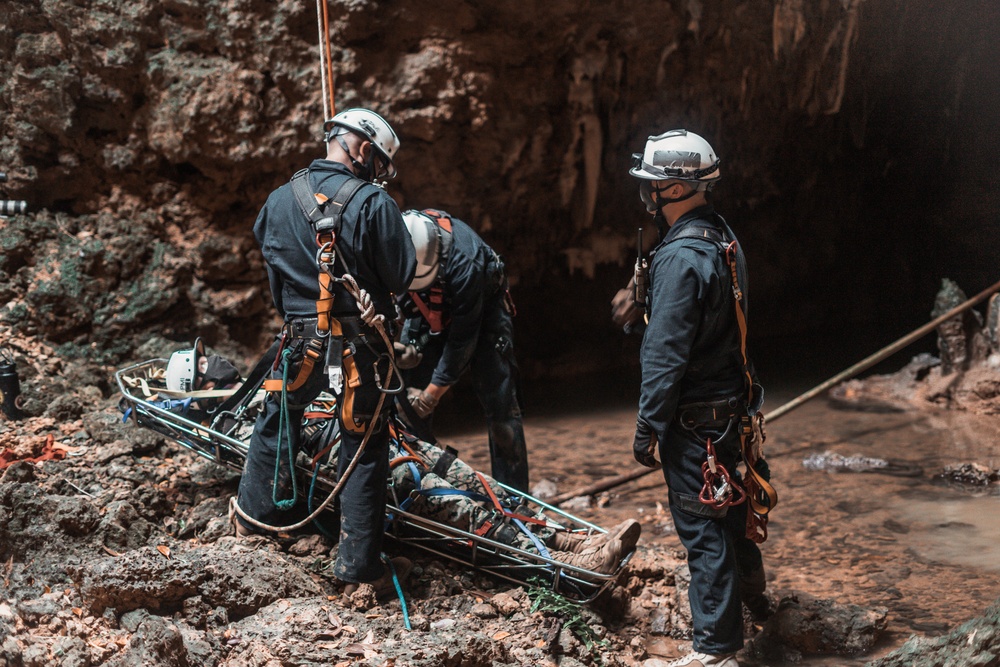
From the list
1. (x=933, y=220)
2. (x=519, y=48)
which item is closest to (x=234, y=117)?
(x=519, y=48)

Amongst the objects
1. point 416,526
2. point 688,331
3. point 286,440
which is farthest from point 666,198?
point 286,440

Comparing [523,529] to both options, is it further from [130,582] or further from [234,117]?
[234,117]

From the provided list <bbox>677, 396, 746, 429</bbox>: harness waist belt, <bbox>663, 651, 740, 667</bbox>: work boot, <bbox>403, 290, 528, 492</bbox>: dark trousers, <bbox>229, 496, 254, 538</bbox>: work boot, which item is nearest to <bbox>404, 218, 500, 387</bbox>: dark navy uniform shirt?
<bbox>403, 290, 528, 492</bbox>: dark trousers

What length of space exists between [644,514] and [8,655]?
13.2 feet

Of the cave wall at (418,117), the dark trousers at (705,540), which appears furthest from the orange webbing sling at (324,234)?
the cave wall at (418,117)

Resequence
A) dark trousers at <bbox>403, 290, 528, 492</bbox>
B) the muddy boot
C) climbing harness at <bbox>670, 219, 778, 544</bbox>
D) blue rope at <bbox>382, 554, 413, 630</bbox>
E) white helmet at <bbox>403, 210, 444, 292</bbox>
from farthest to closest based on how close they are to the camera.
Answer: dark trousers at <bbox>403, 290, 528, 492</bbox>, white helmet at <bbox>403, 210, 444, 292</bbox>, the muddy boot, blue rope at <bbox>382, 554, 413, 630</bbox>, climbing harness at <bbox>670, 219, 778, 544</bbox>

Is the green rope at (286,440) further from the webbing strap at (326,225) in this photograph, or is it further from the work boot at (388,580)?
the work boot at (388,580)

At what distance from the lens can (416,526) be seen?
3955mm

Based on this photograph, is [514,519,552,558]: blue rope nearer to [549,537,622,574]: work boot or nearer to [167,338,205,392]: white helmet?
[549,537,622,574]: work boot

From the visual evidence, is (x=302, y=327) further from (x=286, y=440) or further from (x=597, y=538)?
(x=597, y=538)

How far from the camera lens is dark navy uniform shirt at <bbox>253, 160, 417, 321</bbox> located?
363 centimetres

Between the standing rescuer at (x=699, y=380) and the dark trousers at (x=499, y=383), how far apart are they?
151cm

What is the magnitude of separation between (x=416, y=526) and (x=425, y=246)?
1.47 metres

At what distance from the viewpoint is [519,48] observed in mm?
7055
